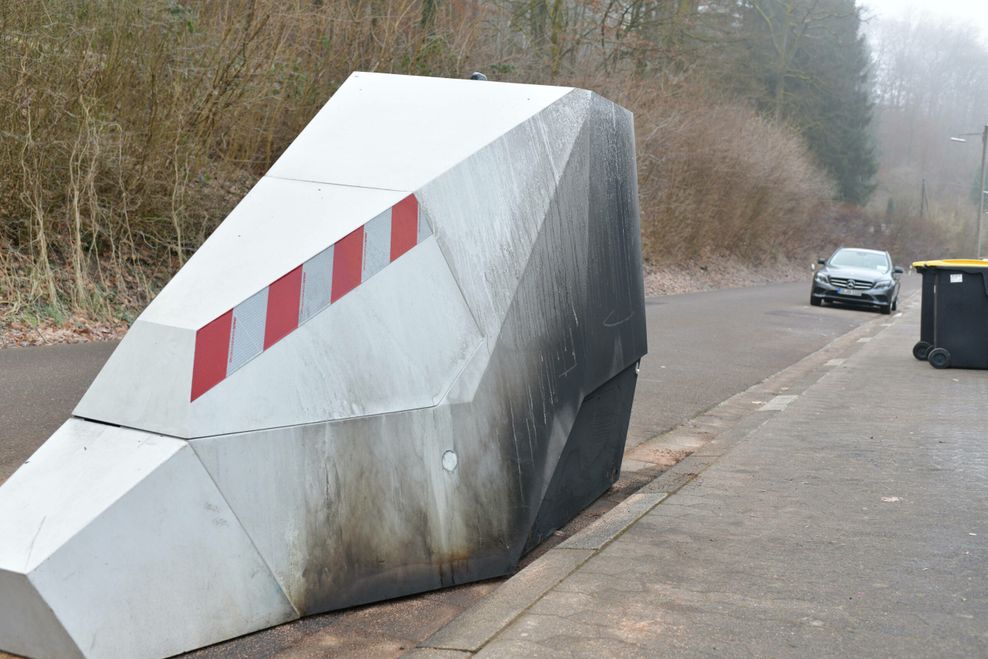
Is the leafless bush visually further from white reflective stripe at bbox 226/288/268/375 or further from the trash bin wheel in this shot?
white reflective stripe at bbox 226/288/268/375

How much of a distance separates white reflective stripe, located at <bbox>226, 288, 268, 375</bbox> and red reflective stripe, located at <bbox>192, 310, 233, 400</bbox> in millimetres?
20

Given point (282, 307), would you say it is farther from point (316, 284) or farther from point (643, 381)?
point (643, 381)

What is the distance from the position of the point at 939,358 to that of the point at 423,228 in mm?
11040

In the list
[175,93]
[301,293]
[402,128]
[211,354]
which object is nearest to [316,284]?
[301,293]

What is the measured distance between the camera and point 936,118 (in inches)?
4486

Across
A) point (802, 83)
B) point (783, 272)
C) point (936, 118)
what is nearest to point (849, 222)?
point (802, 83)

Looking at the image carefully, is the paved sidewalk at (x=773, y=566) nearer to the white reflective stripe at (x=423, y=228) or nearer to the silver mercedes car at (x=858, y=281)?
the white reflective stripe at (x=423, y=228)

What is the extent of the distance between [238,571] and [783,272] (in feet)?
165

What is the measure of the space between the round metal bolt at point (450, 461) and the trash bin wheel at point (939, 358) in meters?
10.9

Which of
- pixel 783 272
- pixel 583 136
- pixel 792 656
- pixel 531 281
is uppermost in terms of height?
pixel 583 136

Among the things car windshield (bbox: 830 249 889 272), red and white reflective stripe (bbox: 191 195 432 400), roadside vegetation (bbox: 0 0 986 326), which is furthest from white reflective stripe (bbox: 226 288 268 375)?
car windshield (bbox: 830 249 889 272)

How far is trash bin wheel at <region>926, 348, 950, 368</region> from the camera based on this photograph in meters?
13.6

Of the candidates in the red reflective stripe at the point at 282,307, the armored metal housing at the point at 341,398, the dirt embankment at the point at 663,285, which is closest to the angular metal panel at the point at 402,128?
the armored metal housing at the point at 341,398

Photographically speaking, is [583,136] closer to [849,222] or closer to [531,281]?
[531,281]
